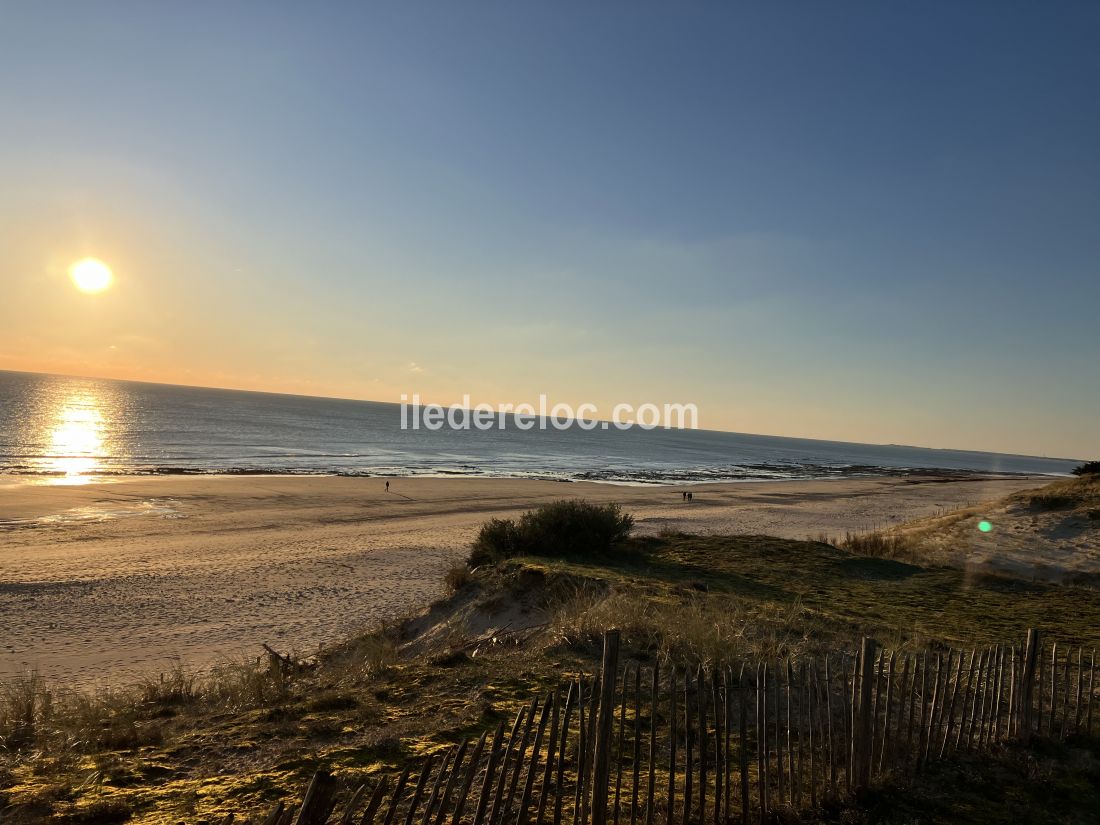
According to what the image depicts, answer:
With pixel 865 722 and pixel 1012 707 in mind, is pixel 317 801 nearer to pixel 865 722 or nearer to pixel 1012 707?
pixel 865 722

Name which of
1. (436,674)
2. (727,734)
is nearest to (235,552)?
(436,674)

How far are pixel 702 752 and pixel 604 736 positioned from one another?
75cm

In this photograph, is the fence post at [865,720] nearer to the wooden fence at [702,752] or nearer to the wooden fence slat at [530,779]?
the wooden fence at [702,752]

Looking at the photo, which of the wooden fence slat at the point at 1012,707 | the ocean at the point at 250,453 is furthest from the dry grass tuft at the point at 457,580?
the ocean at the point at 250,453

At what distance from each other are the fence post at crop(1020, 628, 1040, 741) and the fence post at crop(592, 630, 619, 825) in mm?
4574

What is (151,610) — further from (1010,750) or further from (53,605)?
(1010,750)

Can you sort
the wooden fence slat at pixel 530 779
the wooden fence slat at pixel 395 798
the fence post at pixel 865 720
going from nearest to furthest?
the wooden fence slat at pixel 395 798, the wooden fence slat at pixel 530 779, the fence post at pixel 865 720

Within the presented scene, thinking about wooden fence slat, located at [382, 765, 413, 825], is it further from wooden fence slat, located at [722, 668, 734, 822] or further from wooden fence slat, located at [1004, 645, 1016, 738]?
wooden fence slat, located at [1004, 645, 1016, 738]

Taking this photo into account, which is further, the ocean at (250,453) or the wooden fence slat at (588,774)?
the ocean at (250,453)

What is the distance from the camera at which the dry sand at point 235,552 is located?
13.6 metres

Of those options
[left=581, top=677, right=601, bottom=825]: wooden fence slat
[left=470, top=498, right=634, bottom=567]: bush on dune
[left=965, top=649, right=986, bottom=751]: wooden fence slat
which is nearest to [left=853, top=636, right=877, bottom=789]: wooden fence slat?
[left=965, top=649, right=986, bottom=751]: wooden fence slat

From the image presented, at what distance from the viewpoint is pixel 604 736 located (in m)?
4.68

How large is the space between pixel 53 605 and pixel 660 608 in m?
14.6

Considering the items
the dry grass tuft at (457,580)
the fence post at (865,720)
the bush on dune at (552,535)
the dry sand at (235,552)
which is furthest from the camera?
the bush on dune at (552,535)
